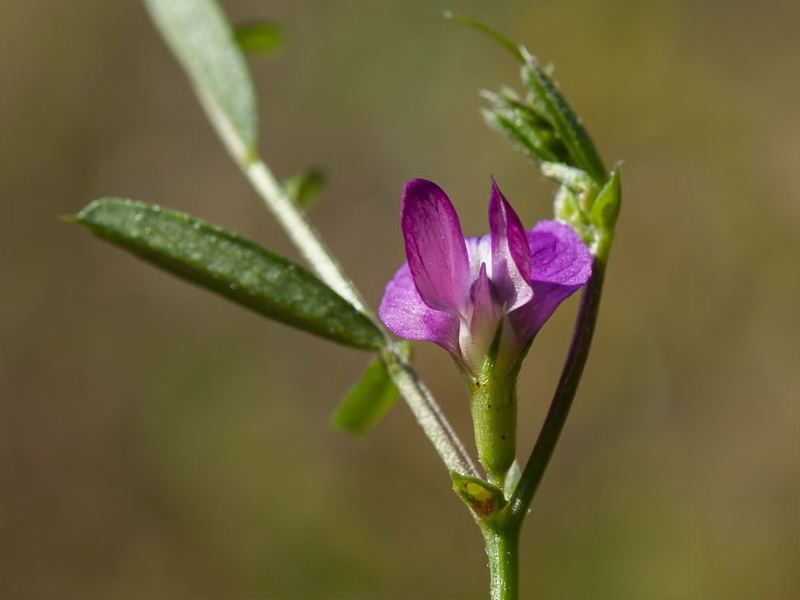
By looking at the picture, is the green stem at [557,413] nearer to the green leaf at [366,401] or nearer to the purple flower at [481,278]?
the purple flower at [481,278]

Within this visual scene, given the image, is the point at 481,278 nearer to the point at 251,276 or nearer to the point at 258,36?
the point at 251,276

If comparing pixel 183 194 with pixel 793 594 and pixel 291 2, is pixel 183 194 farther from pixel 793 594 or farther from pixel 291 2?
pixel 793 594

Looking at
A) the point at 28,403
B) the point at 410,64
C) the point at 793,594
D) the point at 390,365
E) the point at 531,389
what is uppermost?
the point at 410,64

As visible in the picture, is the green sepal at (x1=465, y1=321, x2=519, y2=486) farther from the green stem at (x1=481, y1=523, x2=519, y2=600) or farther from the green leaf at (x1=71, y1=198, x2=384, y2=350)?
the green leaf at (x1=71, y1=198, x2=384, y2=350)

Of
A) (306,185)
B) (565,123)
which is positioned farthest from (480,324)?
(306,185)

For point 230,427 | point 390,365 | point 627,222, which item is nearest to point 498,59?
point 627,222

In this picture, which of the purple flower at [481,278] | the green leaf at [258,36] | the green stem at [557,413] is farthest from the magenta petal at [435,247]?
the green leaf at [258,36]
